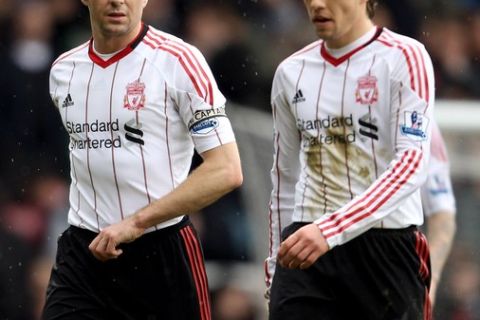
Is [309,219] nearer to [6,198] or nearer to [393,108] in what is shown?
[393,108]

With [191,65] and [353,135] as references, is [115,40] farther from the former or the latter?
[353,135]

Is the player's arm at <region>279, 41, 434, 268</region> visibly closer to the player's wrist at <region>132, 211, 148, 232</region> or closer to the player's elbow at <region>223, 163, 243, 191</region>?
the player's elbow at <region>223, 163, 243, 191</region>

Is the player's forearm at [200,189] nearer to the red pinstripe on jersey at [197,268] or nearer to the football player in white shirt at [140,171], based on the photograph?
the football player in white shirt at [140,171]

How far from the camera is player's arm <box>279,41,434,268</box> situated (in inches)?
249

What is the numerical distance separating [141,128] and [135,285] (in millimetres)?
692

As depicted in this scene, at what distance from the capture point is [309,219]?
7.08 m

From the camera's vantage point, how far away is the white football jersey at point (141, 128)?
6859 mm

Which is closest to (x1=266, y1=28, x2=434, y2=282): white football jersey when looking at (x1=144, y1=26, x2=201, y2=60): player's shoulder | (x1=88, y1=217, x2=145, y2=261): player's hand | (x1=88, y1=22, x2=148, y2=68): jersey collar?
(x1=144, y1=26, x2=201, y2=60): player's shoulder

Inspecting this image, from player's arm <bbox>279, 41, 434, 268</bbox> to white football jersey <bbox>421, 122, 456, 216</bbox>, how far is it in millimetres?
1996

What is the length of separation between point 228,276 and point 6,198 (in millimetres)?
1859

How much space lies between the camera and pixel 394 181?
257 inches

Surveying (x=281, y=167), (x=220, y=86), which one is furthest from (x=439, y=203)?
(x=220, y=86)

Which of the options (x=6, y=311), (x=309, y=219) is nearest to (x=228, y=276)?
(x=6, y=311)

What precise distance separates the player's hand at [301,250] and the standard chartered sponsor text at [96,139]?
3.39ft
